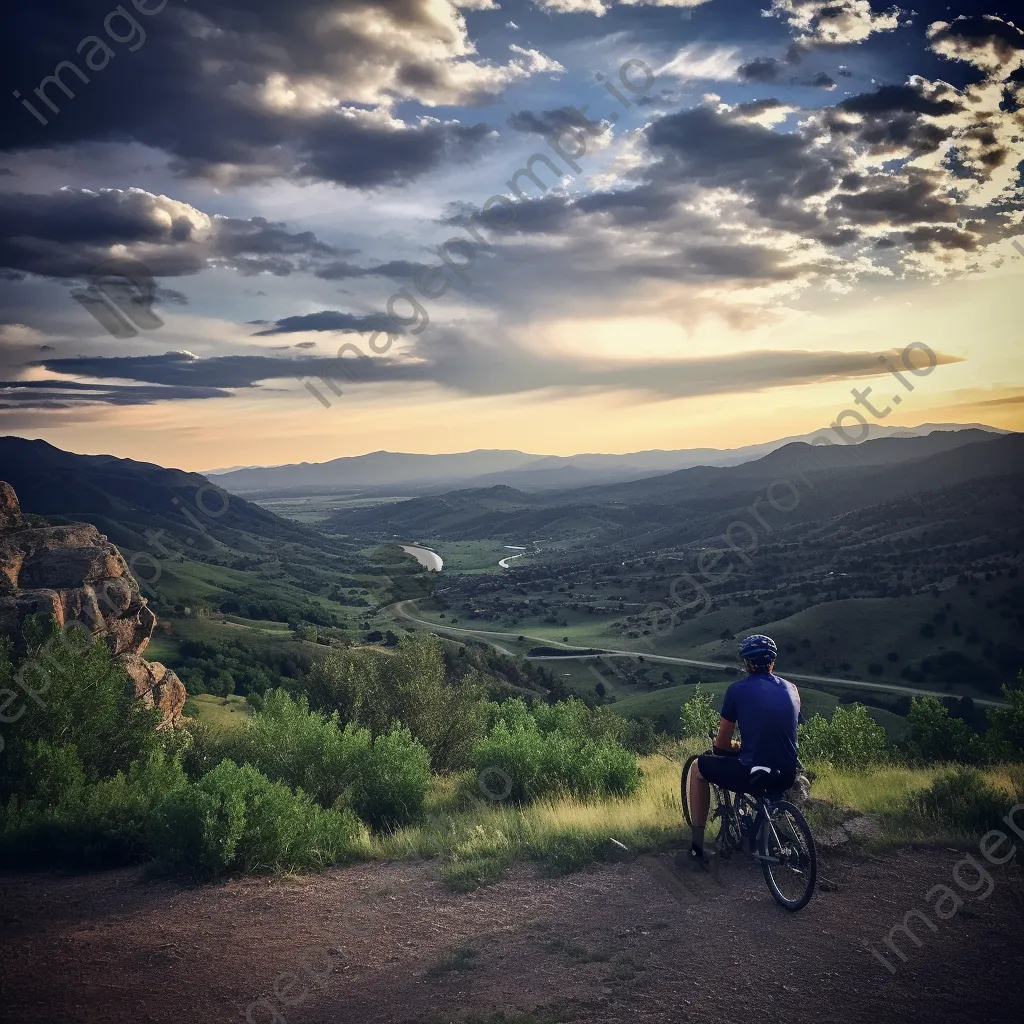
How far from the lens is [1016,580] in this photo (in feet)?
272

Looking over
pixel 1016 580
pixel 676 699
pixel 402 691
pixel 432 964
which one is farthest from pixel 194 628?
pixel 1016 580

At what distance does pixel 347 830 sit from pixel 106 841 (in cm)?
314

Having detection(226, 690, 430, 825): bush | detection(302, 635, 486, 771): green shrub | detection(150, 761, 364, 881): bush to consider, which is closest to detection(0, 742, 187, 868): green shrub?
detection(150, 761, 364, 881): bush

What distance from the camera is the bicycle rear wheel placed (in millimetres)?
6164

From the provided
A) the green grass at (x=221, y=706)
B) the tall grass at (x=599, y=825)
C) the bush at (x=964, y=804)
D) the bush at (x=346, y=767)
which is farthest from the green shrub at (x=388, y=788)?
the green grass at (x=221, y=706)

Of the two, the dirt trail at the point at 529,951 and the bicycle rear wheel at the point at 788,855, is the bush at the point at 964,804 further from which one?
the bicycle rear wheel at the point at 788,855

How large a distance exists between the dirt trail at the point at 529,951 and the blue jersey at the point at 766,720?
1.38 meters

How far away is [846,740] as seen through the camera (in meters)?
15.8

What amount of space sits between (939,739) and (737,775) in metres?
11.8

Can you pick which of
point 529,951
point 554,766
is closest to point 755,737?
point 529,951

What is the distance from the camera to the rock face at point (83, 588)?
20.9 metres

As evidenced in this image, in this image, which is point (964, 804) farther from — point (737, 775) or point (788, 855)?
point (737, 775)

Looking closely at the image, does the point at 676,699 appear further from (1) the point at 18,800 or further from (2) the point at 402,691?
(1) the point at 18,800

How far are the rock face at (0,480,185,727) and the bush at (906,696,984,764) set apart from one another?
815 inches
